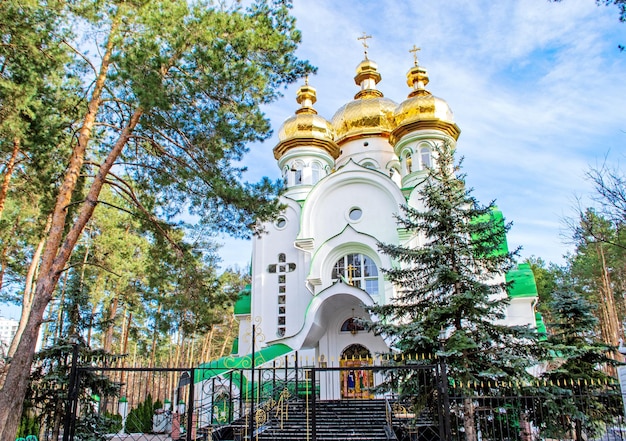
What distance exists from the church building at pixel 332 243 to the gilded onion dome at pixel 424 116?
0.14 feet

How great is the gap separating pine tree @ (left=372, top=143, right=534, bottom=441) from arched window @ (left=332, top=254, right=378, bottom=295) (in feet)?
18.5

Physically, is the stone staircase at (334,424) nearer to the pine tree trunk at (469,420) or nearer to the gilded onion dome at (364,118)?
the pine tree trunk at (469,420)

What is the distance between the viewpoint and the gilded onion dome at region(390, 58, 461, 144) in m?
20.1

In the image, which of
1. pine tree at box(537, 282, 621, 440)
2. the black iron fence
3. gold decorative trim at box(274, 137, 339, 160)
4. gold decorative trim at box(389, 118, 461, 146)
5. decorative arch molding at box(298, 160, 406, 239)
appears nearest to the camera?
the black iron fence

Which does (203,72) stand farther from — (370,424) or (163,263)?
(370,424)

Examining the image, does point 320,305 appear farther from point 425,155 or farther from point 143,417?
point 425,155

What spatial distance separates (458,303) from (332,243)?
7619mm

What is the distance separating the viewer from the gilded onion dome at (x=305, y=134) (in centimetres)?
2144

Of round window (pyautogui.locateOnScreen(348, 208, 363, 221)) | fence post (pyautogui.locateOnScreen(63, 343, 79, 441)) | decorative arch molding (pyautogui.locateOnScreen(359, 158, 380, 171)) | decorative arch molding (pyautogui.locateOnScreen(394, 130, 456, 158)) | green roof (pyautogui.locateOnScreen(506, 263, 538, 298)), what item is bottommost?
fence post (pyautogui.locateOnScreen(63, 343, 79, 441))

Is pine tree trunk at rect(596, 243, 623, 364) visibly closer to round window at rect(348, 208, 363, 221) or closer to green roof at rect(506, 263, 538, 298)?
green roof at rect(506, 263, 538, 298)

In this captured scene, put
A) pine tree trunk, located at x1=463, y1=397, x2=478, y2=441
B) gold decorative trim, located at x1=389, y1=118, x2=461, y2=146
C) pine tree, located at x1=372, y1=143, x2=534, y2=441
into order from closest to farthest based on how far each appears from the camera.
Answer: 1. pine tree trunk, located at x1=463, y1=397, x2=478, y2=441
2. pine tree, located at x1=372, y1=143, x2=534, y2=441
3. gold decorative trim, located at x1=389, y1=118, x2=461, y2=146

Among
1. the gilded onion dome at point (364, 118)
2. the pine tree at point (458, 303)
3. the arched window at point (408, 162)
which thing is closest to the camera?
the pine tree at point (458, 303)

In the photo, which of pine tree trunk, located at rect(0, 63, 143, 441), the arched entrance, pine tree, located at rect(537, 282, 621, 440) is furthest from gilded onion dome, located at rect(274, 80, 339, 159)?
pine tree, located at rect(537, 282, 621, 440)

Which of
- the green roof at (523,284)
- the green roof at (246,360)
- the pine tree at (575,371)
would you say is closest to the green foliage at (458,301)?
the pine tree at (575,371)
